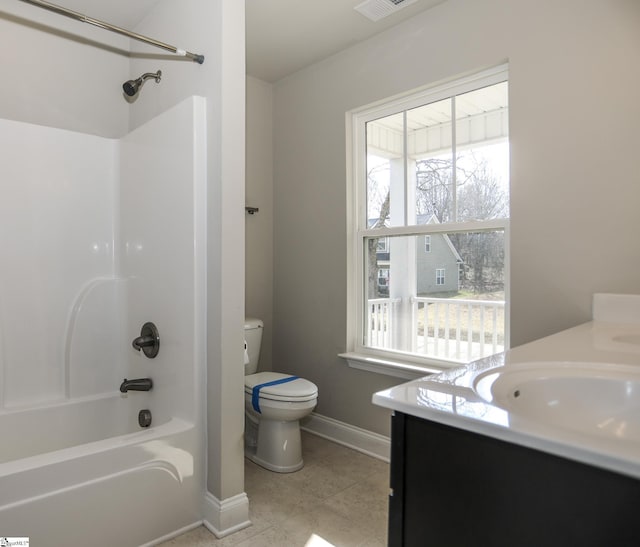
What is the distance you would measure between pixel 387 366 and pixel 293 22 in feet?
6.71

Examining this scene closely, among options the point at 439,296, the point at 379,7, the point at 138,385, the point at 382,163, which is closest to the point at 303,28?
the point at 379,7

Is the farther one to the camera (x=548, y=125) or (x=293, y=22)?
(x=293, y=22)

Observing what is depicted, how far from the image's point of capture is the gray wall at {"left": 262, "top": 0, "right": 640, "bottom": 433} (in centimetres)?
186

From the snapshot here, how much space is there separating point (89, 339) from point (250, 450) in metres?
1.14

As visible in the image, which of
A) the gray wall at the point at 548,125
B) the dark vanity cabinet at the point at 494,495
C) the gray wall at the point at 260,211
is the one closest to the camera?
the dark vanity cabinet at the point at 494,495

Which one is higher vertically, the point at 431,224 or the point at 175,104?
the point at 175,104

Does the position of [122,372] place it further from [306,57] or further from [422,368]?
[306,57]

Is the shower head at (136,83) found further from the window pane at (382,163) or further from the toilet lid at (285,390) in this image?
the toilet lid at (285,390)

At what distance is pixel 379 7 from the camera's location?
2438 mm

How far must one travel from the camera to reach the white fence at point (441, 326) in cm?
239

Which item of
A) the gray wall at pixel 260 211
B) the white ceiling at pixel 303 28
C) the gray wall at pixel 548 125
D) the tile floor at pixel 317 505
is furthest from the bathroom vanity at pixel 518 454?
the gray wall at pixel 260 211

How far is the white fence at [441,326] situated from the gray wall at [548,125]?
0.67 feet

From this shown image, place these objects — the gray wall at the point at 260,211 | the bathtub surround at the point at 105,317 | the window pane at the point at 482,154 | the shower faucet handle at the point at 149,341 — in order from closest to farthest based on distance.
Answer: the bathtub surround at the point at 105,317 < the shower faucet handle at the point at 149,341 < the window pane at the point at 482,154 < the gray wall at the point at 260,211

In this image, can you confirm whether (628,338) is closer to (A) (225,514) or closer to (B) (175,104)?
(A) (225,514)
